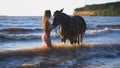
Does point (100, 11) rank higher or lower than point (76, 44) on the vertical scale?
lower

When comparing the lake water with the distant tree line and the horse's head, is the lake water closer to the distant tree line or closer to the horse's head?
the horse's head

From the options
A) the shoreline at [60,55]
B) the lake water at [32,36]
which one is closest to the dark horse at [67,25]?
the shoreline at [60,55]

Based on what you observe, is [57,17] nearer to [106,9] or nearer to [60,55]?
[60,55]

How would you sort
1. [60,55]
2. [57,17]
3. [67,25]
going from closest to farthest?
[60,55] < [57,17] < [67,25]

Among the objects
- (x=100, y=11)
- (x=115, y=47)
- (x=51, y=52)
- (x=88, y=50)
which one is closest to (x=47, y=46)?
(x=51, y=52)

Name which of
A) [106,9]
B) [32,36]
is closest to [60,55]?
[32,36]

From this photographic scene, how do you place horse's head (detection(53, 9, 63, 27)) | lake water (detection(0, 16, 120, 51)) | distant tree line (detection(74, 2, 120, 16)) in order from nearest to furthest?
horse's head (detection(53, 9, 63, 27)), lake water (detection(0, 16, 120, 51)), distant tree line (detection(74, 2, 120, 16))

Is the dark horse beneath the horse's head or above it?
beneath

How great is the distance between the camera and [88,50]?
13836mm

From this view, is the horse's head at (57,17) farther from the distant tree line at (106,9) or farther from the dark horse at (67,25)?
the distant tree line at (106,9)

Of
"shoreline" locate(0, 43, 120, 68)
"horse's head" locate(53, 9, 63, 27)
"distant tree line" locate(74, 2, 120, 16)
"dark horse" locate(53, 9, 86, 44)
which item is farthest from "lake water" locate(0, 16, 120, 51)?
"distant tree line" locate(74, 2, 120, 16)

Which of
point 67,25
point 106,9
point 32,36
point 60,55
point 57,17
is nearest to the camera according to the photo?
point 60,55

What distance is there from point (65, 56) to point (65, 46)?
56.1 inches

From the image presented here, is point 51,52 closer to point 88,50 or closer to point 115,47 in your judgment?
point 88,50
